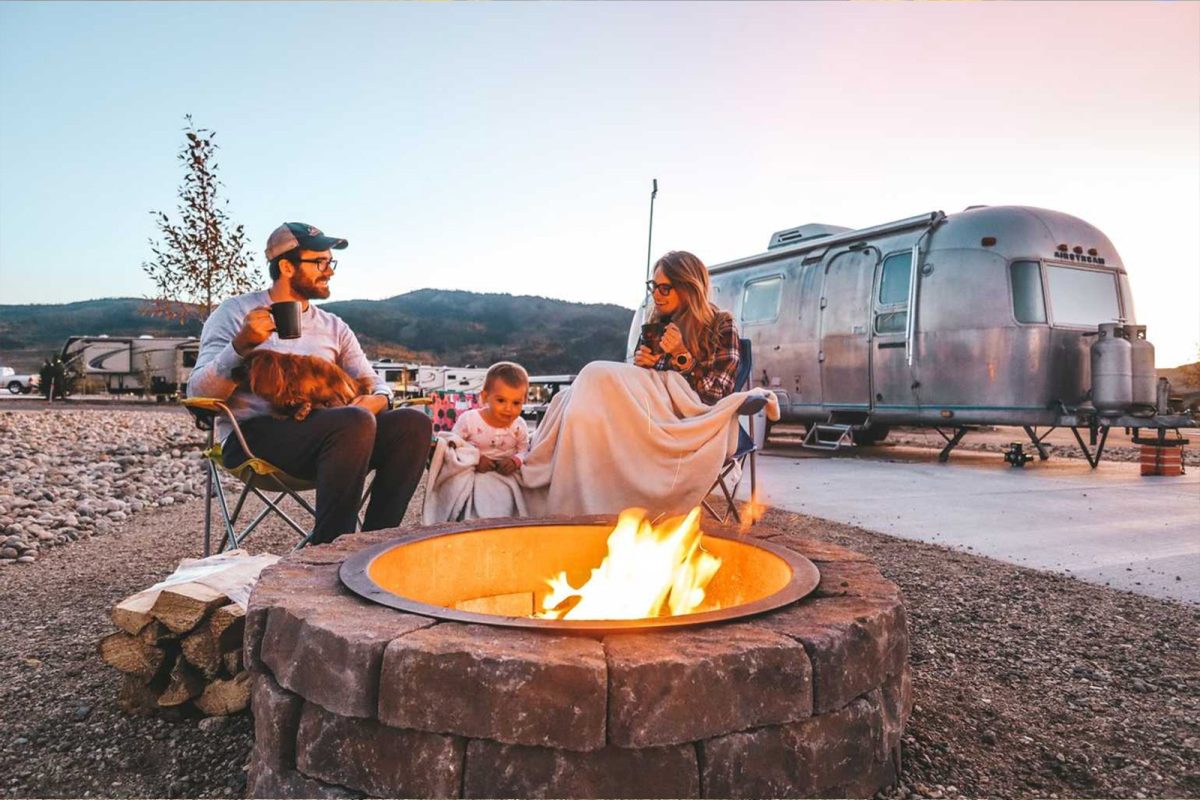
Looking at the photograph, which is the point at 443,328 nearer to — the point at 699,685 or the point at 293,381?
the point at 293,381

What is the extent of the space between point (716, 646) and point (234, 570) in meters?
1.42

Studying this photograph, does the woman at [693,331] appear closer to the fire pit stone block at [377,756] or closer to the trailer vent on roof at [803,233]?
the fire pit stone block at [377,756]

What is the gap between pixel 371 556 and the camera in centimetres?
171

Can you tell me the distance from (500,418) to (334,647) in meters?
1.92

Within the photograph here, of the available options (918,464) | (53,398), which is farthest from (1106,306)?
(53,398)

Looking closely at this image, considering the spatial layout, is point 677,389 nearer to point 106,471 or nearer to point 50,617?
point 50,617

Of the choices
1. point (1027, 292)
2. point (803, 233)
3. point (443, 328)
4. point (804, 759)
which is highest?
point (443, 328)

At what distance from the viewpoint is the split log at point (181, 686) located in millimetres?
1705

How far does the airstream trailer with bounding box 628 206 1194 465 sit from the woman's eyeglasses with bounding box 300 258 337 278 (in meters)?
5.95

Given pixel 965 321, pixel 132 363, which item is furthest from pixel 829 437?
pixel 132 363

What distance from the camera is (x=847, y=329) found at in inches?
310

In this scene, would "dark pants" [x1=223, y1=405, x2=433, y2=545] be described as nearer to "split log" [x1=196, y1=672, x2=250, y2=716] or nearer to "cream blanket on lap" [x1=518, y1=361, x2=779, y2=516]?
"cream blanket on lap" [x1=518, y1=361, x2=779, y2=516]

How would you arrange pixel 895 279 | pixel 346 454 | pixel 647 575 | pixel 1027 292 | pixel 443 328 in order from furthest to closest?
pixel 443 328, pixel 895 279, pixel 1027 292, pixel 346 454, pixel 647 575

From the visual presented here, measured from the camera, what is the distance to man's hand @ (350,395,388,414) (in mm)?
2686
